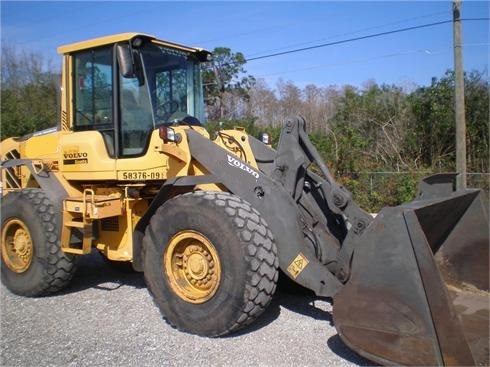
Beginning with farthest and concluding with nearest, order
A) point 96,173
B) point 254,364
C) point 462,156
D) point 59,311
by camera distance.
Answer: point 462,156 < point 96,173 < point 59,311 < point 254,364

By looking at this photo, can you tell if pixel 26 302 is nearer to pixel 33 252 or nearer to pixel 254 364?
pixel 33 252

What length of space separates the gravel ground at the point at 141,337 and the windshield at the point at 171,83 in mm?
2034

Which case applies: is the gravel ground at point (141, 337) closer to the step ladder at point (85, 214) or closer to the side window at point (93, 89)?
the step ladder at point (85, 214)

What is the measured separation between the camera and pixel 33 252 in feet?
17.3

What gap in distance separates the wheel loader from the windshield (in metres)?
0.02

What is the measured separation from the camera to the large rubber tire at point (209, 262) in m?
3.70

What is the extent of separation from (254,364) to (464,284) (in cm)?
187

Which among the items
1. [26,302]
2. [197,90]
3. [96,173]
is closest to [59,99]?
[96,173]

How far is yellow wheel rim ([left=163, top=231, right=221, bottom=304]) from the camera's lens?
395 centimetres

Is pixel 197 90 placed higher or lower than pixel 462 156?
higher

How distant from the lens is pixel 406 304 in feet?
10.1

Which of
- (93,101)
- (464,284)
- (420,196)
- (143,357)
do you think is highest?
(93,101)

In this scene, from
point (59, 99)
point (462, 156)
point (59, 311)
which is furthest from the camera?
point (462, 156)

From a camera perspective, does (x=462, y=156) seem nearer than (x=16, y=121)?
Yes
